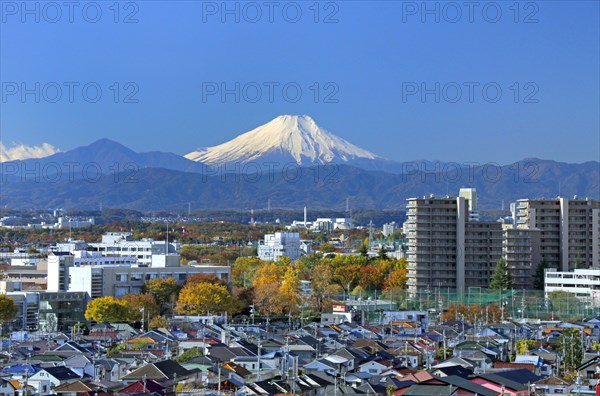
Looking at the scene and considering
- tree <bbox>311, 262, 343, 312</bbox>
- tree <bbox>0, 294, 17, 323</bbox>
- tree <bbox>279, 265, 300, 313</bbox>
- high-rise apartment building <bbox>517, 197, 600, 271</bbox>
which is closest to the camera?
tree <bbox>0, 294, 17, 323</bbox>

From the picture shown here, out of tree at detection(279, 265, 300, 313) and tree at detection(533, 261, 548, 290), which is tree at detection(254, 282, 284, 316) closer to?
tree at detection(279, 265, 300, 313)

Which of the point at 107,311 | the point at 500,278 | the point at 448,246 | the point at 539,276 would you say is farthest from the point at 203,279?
the point at 539,276

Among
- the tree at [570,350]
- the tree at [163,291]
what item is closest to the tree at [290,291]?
the tree at [163,291]

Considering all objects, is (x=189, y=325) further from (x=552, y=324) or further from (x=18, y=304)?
(x=552, y=324)

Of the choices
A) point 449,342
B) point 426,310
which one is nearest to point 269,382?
point 449,342

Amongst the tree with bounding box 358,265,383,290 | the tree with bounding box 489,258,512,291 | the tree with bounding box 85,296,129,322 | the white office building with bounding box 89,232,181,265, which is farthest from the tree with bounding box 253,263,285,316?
the white office building with bounding box 89,232,181,265

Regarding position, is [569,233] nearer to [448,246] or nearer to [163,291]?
[448,246]
